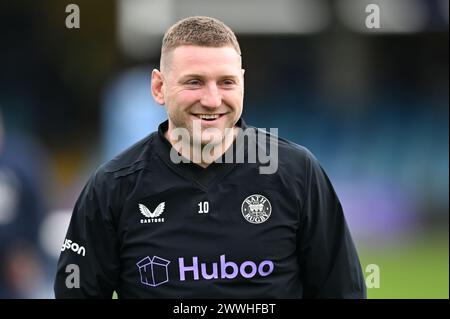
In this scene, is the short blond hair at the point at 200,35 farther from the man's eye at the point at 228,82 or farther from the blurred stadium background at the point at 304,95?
the blurred stadium background at the point at 304,95

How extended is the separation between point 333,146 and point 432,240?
5.13 ft

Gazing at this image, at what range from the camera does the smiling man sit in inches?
115

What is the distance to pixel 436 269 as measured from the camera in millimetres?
8531

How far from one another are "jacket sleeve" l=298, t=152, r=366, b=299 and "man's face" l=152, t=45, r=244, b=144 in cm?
39

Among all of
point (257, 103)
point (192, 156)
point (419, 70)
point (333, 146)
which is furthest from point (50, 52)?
point (192, 156)

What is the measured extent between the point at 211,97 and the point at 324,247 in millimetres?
720

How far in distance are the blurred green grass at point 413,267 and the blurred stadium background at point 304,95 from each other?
0.06 feet

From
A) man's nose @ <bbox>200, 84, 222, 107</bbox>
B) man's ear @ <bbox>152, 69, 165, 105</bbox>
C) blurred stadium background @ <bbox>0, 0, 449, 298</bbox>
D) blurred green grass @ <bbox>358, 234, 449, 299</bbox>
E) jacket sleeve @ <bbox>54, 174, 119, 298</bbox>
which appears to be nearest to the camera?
man's nose @ <bbox>200, 84, 222, 107</bbox>

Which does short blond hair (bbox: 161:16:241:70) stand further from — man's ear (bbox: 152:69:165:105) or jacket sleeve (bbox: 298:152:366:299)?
jacket sleeve (bbox: 298:152:366:299)

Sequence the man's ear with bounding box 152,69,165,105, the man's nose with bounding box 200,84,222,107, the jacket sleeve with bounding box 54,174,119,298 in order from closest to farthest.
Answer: the man's nose with bounding box 200,84,222,107
the jacket sleeve with bounding box 54,174,119,298
the man's ear with bounding box 152,69,165,105

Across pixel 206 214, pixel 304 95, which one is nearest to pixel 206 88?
pixel 206 214

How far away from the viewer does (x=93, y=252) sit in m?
3.01

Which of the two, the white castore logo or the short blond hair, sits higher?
the short blond hair

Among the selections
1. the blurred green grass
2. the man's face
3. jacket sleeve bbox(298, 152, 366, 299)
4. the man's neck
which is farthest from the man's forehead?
the blurred green grass
